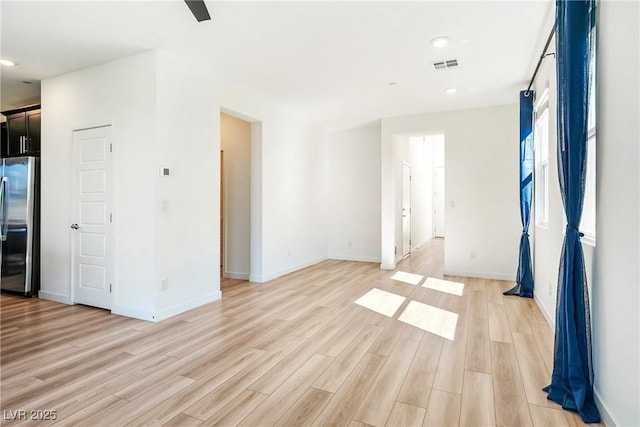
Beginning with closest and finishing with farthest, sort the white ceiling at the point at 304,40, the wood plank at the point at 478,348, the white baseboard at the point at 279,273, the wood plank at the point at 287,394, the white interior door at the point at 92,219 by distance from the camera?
the wood plank at the point at 287,394 < the wood plank at the point at 478,348 < the white ceiling at the point at 304,40 < the white interior door at the point at 92,219 < the white baseboard at the point at 279,273

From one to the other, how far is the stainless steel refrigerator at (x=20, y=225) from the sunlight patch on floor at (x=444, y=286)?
17.6 ft

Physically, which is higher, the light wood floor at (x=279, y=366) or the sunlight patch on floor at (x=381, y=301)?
the sunlight patch on floor at (x=381, y=301)

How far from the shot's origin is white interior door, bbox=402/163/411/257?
736cm

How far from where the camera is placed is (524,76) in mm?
4199

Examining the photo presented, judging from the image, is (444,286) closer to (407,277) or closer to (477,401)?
(407,277)

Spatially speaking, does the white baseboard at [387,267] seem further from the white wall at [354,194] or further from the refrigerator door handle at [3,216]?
the refrigerator door handle at [3,216]

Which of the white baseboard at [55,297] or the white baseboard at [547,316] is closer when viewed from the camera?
the white baseboard at [547,316]

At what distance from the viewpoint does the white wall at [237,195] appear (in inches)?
219

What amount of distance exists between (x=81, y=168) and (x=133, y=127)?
39.8 inches

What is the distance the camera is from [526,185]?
4625 millimetres

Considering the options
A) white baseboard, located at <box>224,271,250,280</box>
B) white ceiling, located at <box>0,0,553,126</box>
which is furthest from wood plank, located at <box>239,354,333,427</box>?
white baseboard, located at <box>224,271,250,280</box>

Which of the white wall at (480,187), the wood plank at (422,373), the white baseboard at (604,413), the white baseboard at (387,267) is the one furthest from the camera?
the white baseboard at (387,267)

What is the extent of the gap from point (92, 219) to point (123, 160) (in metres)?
0.86

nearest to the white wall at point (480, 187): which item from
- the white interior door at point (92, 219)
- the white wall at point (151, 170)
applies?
the white wall at point (151, 170)
